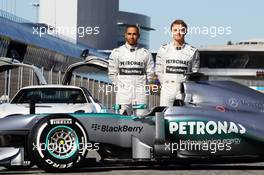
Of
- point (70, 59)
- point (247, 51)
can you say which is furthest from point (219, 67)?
point (70, 59)

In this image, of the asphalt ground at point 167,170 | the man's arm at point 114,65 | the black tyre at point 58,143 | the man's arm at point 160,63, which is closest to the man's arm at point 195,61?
the man's arm at point 160,63

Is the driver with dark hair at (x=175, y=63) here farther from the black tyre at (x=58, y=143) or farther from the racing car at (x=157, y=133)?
the black tyre at (x=58, y=143)

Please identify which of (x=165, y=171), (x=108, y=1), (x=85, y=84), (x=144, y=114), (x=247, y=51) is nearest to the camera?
(x=165, y=171)

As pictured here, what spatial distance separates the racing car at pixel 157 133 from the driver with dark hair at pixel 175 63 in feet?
2.01

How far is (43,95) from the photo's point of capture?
41.3 feet

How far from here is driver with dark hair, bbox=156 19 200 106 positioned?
8.46 metres

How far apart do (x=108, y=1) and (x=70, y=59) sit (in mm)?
56660

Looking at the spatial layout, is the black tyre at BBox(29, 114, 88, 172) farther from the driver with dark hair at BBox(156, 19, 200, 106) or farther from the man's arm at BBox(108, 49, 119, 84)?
the man's arm at BBox(108, 49, 119, 84)

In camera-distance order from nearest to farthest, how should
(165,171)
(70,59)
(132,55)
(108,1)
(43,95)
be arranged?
(165,171)
(132,55)
(43,95)
(70,59)
(108,1)

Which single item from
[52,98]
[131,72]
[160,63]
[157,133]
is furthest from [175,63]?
[52,98]

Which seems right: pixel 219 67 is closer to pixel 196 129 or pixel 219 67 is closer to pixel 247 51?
pixel 247 51

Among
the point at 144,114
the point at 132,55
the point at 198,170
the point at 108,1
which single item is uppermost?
the point at 108,1

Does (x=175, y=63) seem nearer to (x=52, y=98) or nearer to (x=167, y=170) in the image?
(x=167, y=170)

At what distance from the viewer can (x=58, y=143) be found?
718 centimetres
